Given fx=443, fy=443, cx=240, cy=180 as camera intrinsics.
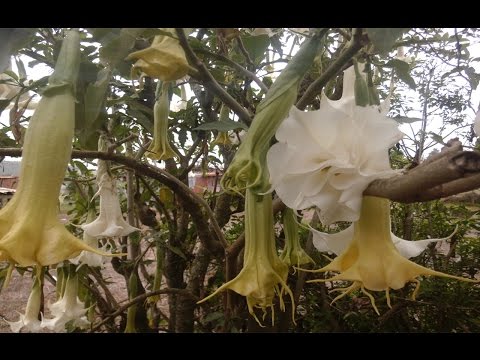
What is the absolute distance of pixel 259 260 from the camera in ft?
1.10

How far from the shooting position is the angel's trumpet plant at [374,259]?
0.31 metres

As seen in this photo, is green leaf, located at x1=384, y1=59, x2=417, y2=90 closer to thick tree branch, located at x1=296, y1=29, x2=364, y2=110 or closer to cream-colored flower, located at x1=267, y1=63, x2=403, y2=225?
thick tree branch, located at x1=296, y1=29, x2=364, y2=110

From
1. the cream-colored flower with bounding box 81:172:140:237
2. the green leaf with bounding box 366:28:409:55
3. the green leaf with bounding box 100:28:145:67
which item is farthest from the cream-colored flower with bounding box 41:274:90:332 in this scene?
the green leaf with bounding box 366:28:409:55

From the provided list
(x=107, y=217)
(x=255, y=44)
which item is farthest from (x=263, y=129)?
(x=107, y=217)

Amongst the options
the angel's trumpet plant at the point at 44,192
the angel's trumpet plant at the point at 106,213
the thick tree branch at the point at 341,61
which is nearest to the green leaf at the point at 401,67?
the thick tree branch at the point at 341,61

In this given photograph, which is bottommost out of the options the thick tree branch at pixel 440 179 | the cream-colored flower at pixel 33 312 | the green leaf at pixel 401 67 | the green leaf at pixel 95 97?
the cream-colored flower at pixel 33 312

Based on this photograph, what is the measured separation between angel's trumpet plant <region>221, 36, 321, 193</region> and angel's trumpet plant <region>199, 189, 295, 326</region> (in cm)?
2

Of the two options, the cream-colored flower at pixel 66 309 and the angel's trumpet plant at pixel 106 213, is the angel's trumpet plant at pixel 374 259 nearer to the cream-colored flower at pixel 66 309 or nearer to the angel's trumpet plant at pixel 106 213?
the angel's trumpet plant at pixel 106 213

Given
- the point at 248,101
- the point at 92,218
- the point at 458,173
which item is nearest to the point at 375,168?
the point at 458,173

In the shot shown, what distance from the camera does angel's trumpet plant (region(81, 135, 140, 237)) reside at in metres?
0.76

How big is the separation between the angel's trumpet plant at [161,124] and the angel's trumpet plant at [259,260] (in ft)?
0.94

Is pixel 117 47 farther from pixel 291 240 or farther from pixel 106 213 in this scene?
pixel 106 213
